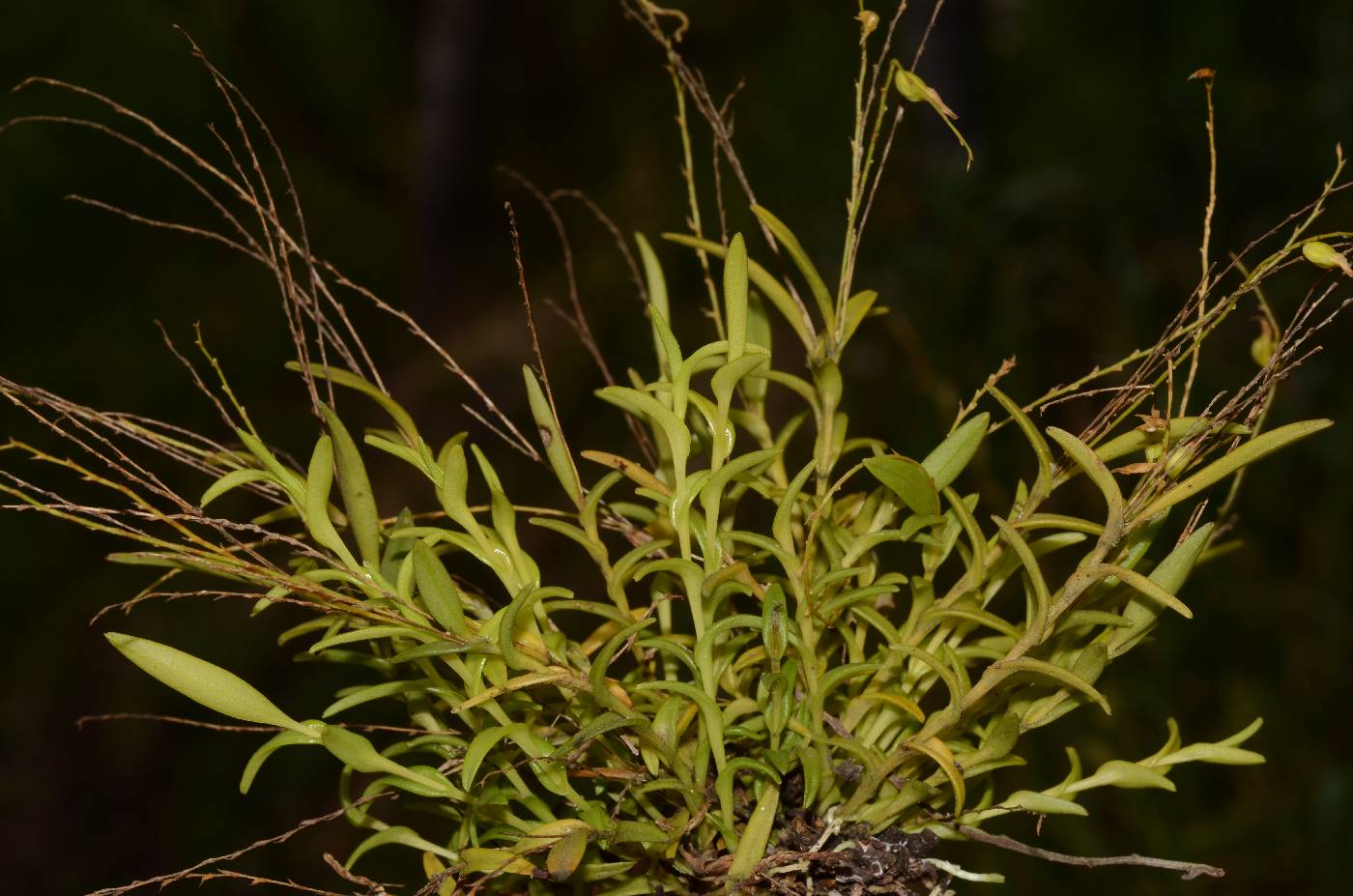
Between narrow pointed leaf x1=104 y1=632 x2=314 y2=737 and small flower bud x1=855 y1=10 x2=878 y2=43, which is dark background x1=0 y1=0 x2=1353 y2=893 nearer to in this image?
small flower bud x1=855 y1=10 x2=878 y2=43

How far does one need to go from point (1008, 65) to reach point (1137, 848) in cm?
130

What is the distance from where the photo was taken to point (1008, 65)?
188cm

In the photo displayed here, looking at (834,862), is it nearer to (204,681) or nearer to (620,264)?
(204,681)

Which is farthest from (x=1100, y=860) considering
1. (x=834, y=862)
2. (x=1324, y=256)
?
(x=1324, y=256)

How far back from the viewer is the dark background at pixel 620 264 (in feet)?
3.76

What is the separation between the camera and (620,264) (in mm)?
1800

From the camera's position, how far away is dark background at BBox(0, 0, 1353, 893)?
1.15m

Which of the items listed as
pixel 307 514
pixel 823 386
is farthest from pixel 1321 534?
pixel 307 514

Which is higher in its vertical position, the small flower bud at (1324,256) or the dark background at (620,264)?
the small flower bud at (1324,256)

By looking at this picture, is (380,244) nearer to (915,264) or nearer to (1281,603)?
(915,264)

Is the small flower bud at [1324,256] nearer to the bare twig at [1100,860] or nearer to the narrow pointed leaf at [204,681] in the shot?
the bare twig at [1100,860]

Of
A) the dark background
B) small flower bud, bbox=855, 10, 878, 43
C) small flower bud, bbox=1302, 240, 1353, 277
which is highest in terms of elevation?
small flower bud, bbox=855, 10, 878, 43

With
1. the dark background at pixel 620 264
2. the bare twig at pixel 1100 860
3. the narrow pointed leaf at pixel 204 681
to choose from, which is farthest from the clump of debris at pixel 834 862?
the dark background at pixel 620 264

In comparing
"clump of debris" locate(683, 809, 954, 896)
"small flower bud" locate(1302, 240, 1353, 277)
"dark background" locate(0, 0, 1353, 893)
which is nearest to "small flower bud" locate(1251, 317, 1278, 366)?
"small flower bud" locate(1302, 240, 1353, 277)
